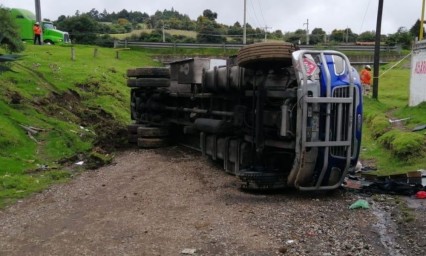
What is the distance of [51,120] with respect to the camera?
13.7 meters

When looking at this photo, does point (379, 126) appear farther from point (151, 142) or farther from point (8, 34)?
point (8, 34)

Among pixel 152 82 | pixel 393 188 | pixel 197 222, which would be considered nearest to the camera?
pixel 197 222

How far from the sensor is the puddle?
5435mm

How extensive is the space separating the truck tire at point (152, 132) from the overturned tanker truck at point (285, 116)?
3.03 m

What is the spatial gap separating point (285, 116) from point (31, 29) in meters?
33.0

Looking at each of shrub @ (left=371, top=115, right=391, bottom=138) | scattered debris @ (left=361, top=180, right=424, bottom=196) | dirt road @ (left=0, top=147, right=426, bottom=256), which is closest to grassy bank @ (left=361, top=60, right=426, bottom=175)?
shrub @ (left=371, top=115, right=391, bottom=138)

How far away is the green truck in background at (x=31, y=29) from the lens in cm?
3656

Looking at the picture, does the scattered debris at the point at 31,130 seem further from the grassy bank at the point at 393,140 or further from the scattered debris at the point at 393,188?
the scattered debris at the point at 393,188

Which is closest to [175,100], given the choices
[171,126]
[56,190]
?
[171,126]

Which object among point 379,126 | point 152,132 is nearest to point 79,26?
point 152,132

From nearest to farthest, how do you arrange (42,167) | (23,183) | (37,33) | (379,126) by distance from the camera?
(23,183) < (42,167) < (379,126) < (37,33)

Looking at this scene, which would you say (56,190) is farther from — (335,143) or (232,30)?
(232,30)

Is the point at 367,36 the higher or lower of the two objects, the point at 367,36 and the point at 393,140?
the higher

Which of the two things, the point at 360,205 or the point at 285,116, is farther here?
the point at 285,116
